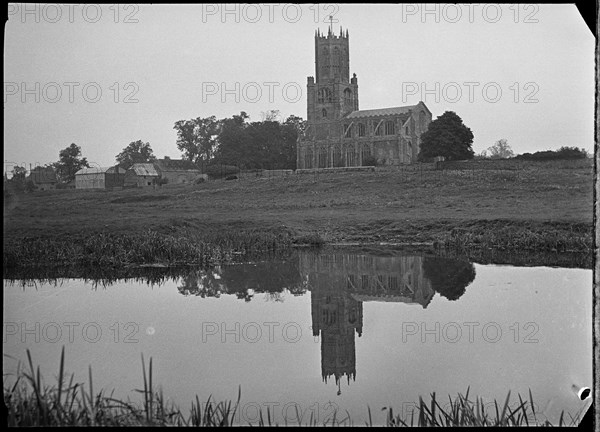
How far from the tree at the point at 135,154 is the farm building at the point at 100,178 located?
4.06 ft

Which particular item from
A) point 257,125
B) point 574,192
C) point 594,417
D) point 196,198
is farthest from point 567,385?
point 257,125

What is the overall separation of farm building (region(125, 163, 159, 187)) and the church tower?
28.5 m

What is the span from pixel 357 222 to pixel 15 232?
10.4 meters

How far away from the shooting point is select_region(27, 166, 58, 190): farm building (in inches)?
683

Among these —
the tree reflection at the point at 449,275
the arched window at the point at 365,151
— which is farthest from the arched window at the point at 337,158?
the tree reflection at the point at 449,275

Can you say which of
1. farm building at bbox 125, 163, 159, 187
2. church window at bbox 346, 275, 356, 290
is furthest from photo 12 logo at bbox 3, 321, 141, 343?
farm building at bbox 125, 163, 159, 187

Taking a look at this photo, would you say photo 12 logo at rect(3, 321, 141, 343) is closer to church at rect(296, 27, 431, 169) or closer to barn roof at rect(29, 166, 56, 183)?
barn roof at rect(29, 166, 56, 183)

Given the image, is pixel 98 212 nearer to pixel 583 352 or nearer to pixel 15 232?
pixel 15 232

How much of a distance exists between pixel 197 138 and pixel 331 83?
16.2 metres

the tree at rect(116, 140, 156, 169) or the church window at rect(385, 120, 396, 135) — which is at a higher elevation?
the church window at rect(385, 120, 396, 135)

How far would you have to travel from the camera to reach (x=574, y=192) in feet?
86.3

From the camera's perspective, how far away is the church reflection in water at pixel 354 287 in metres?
7.66

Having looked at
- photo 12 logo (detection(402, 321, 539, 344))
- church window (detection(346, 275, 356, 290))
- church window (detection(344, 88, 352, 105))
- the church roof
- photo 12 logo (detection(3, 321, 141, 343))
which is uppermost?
church window (detection(344, 88, 352, 105))

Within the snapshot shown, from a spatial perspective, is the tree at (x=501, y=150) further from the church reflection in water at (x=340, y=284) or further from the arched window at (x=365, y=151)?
the church reflection in water at (x=340, y=284)
